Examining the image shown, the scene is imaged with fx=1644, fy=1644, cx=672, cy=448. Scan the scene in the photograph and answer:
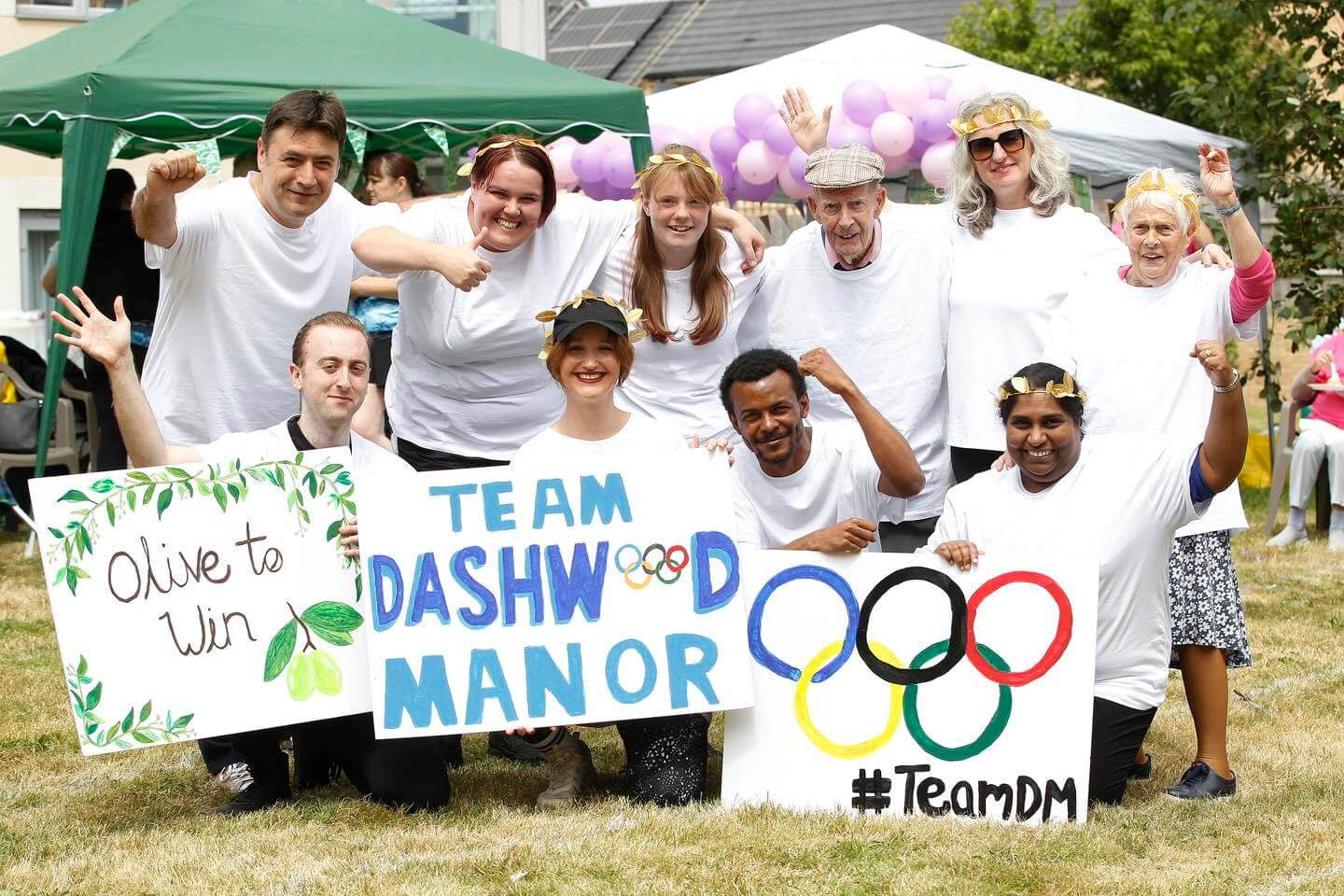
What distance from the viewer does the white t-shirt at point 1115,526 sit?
431cm

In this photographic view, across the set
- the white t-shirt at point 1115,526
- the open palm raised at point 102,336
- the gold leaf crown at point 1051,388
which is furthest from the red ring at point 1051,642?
the open palm raised at point 102,336

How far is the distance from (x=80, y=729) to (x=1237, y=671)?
4.31 meters

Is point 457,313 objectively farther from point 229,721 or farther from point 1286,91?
point 1286,91

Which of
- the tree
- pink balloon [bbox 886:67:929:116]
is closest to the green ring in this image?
the tree

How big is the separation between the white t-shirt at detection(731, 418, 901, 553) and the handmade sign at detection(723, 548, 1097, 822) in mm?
257

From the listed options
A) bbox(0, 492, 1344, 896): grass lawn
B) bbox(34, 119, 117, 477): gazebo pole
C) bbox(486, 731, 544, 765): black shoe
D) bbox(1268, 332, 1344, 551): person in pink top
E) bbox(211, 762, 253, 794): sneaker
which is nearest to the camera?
bbox(0, 492, 1344, 896): grass lawn

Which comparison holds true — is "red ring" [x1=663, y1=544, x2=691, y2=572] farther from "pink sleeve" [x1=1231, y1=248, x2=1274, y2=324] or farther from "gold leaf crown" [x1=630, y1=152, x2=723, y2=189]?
"pink sleeve" [x1=1231, y1=248, x2=1274, y2=324]

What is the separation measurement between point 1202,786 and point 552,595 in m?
1.85

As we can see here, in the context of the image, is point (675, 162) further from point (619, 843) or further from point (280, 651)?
point (619, 843)

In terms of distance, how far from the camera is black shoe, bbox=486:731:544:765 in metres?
5.07

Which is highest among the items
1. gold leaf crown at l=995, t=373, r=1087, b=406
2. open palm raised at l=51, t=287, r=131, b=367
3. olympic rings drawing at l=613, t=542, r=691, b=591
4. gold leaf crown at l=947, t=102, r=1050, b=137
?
gold leaf crown at l=947, t=102, r=1050, b=137

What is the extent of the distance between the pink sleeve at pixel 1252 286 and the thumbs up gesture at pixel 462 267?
2026 millimetres

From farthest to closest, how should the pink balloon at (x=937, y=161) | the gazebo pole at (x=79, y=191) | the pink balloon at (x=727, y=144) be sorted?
the pink balloon at (x=727, y=144) → the pink balloon at (x=937, y=161) → the gazebo pole at (x=79, y=191)

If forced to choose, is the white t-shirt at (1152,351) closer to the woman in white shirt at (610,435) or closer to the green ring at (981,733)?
the green ring at (981,733)
